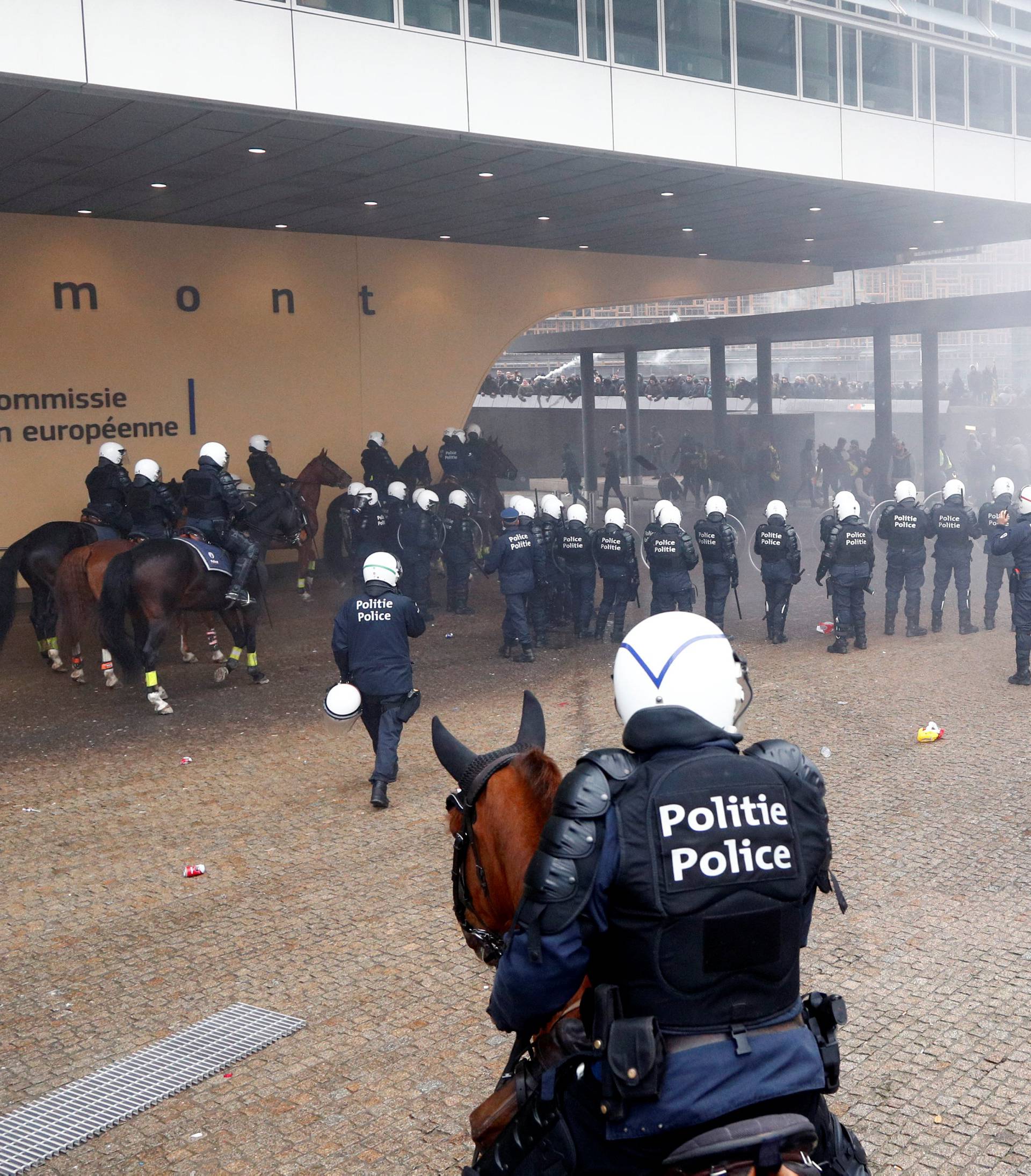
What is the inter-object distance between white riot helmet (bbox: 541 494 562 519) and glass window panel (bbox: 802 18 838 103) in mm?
6136

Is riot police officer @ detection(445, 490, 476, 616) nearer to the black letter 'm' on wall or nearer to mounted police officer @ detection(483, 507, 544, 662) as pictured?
mounted police officer @ detection(483, 507, 544, 662)

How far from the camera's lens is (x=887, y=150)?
1728cm

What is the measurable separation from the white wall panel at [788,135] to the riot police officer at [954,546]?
4.58m

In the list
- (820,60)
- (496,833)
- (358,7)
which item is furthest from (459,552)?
(496,833)

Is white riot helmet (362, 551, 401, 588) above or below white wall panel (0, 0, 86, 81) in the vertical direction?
A: below

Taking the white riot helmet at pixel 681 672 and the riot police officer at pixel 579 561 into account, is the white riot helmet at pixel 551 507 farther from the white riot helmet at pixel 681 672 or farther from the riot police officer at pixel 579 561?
the white riot helmet at pixel 681 672

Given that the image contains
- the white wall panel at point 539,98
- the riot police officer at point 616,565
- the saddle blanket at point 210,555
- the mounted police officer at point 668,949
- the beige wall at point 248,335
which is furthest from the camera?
the beige wall at point 248,335

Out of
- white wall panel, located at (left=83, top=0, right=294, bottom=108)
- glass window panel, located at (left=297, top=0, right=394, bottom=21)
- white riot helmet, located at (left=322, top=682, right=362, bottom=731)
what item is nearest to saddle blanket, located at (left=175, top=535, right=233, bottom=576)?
white wall panel, located at (left=83, top=0, right=294, bottom=108)


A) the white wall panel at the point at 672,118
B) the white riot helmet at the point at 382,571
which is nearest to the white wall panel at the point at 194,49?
the white wall panel at the point at 672,118

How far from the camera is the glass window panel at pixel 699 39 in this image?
14.5 meters

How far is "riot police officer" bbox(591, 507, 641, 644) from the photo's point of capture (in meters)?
14.9

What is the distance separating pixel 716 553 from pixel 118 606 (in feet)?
22.9

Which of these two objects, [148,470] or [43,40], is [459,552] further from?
[43,40]

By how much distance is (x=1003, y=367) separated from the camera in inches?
2095
